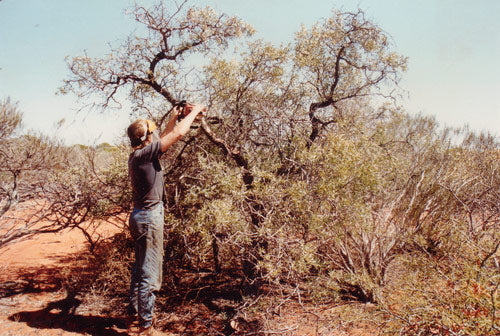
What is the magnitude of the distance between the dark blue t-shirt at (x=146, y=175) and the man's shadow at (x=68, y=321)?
1.77m

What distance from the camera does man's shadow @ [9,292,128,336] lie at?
354cm

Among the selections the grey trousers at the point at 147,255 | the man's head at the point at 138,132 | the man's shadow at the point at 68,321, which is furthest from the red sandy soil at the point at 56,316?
the man's head at the point at 138,132

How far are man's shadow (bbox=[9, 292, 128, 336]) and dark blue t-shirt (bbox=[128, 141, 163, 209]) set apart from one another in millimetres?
1772

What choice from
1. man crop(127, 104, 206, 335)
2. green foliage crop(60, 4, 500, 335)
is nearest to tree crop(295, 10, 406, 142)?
green foliage crop(60, 4, 500, 335)

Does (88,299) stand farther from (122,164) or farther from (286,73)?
(286,73)

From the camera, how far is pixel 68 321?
12.4 ft

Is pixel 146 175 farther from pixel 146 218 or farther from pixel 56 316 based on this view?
pixel 56 316

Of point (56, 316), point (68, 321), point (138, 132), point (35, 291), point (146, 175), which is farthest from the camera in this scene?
point (35, 291)

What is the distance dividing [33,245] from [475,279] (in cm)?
924

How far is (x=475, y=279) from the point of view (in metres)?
2.98

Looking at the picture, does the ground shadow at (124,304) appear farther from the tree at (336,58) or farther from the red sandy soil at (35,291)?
the tree at (336,58)

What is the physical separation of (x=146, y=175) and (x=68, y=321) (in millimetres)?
2579

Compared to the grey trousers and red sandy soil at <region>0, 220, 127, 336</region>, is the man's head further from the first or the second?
red sandy soil at <region>0, 220, 127, 336</region>

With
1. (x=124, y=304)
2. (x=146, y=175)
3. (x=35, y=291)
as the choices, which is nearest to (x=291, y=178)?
(x=146, y=175)
